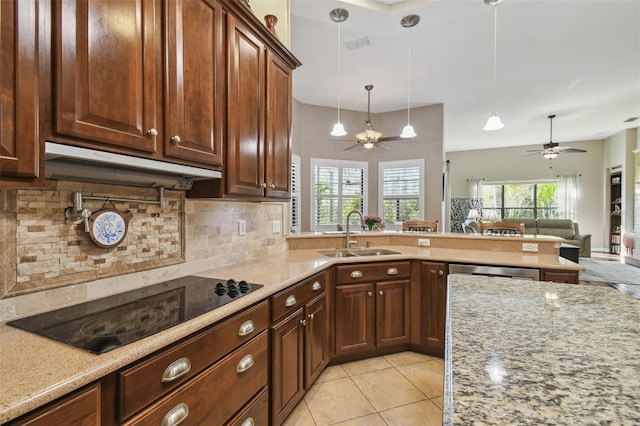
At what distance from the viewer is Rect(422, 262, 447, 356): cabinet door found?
2.48 m

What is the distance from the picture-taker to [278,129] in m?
2.15

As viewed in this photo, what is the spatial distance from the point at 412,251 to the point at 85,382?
8.46 ft

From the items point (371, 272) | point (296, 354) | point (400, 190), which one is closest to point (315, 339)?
point (296, 354)

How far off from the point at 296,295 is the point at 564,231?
27.9 ft

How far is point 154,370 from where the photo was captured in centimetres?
90

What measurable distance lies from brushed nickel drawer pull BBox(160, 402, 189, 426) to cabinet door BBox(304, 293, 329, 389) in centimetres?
99

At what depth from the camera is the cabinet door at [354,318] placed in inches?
93.9

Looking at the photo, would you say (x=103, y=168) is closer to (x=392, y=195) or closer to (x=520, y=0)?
(x=520, y=0)

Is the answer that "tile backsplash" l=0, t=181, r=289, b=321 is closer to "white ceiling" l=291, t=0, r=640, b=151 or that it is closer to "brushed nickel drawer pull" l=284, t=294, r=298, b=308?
"brushed nickel drawer pull" l=284, t=294, r=298, b=308

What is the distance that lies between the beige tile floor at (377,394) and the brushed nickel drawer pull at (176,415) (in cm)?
104

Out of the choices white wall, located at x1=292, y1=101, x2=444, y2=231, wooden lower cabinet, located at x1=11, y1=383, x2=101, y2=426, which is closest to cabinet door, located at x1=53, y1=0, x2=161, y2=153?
wooden lower cabinet, located at x1=11, y1=383, x2=101, y2=426

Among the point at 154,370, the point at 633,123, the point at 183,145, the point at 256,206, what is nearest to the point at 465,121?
the point at 633,123

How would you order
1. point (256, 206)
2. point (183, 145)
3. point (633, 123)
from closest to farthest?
point (183, 145) < point (256, 206) < point (633, 123)

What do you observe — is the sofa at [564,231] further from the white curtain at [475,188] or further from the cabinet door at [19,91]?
the cabinet door at [19,91]
